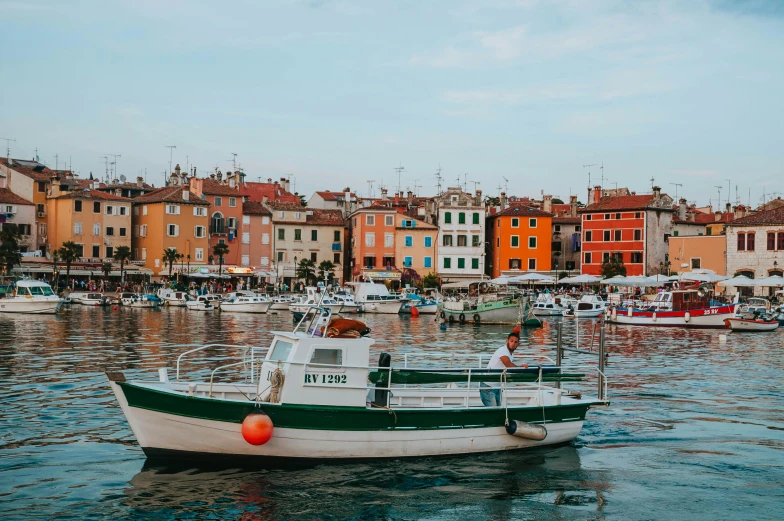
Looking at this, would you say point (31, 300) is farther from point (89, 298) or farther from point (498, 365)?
point (498, 365)

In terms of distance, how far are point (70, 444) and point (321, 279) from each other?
74.2 meters

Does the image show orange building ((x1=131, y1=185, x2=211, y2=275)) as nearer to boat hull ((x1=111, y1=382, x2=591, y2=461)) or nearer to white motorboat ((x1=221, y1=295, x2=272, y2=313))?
white motorboat ((x1=221, y1=295, x2=272, y2=313))

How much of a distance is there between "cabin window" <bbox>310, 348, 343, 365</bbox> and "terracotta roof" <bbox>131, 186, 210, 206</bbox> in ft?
244

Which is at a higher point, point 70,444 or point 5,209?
point 5,209

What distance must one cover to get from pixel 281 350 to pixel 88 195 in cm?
7576

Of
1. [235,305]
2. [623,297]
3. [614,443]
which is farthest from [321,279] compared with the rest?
[614,443]

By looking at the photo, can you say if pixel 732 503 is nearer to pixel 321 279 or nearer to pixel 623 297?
pixel 623 297

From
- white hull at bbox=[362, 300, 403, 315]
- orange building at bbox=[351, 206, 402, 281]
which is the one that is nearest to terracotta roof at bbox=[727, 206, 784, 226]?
white hull at bbox=[362, 300, 403, 315]

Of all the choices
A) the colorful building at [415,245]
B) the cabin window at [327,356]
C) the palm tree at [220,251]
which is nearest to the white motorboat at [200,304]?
the palm tree at [220,251]

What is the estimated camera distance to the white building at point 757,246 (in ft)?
238

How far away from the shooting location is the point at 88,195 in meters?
85.6

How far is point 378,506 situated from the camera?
13500 millimetres

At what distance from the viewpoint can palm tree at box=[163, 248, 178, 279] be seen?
83.7 m

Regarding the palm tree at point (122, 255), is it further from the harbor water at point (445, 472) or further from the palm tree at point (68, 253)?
the harbor water at point (445, 472)
